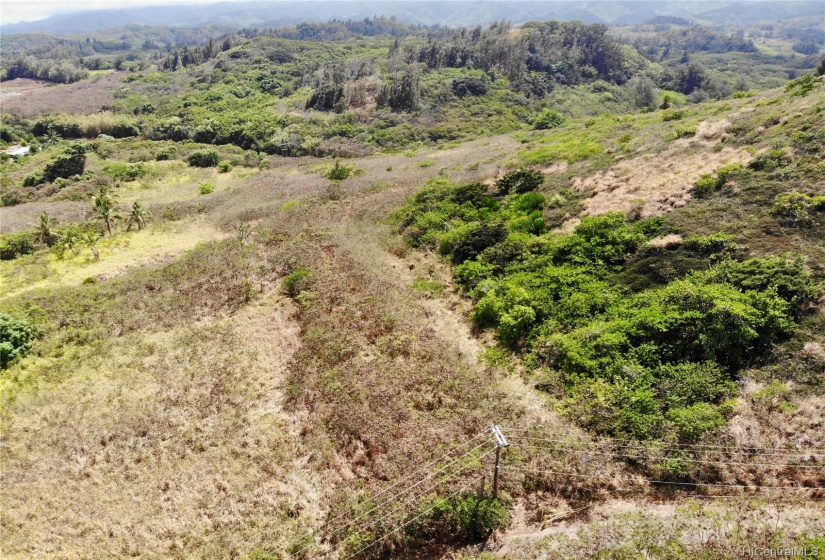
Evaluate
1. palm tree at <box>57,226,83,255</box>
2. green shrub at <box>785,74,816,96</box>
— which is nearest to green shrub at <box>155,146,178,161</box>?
palm tree at <box>57,226,83,255</box>

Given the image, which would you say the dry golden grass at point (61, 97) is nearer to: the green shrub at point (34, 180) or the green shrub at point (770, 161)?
the green shrub at point (34, 180)

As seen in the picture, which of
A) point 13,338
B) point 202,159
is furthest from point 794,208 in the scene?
point 202,159

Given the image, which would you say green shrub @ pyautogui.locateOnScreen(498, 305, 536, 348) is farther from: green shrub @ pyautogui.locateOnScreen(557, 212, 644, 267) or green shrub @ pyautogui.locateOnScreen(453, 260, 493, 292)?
green shrub @ pyautogui.locateOnScreen(557, 212, 644, 267)

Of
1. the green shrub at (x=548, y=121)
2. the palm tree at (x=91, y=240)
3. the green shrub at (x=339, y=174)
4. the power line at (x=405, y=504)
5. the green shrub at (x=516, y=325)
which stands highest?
the green shrub at (x=548, y=121)

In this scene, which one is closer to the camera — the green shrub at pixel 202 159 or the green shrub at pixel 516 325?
the green shrub at pixel 516 325

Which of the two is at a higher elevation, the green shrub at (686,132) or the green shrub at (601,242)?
the green shrub at (686,132)

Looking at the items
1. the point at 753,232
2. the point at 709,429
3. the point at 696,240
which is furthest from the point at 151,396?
the point at 753,232

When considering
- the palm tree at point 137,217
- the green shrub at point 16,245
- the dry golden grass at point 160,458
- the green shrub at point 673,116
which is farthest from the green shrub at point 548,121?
the dry golden grass at point 160,458
